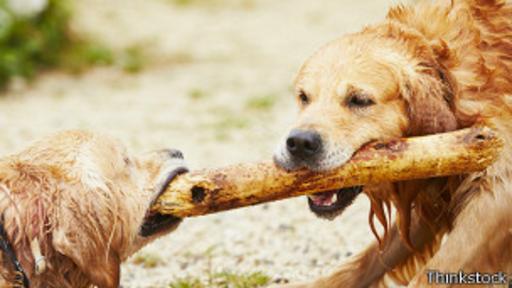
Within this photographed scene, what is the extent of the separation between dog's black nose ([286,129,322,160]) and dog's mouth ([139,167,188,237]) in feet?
2.88

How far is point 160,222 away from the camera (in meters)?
5.29

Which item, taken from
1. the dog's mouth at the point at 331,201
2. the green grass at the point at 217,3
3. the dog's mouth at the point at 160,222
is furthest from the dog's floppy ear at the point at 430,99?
the green grass at the point at 217,3

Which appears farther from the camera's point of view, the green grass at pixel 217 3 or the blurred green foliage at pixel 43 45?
the green grass at pixel 217 3

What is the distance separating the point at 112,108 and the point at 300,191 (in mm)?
8892

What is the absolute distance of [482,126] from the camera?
4.68m

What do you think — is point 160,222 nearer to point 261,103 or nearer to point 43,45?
point 261,103

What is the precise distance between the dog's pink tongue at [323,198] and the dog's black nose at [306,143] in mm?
370

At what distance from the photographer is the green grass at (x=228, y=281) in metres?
6.21

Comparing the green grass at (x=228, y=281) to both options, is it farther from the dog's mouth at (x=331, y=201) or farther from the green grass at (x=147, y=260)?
the dog's mouth at (x=331, y=201)

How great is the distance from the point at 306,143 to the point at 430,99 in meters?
0.76

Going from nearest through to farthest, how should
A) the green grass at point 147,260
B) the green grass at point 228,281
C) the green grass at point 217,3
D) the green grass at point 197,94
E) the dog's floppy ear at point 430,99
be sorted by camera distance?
1. the dog's floppy ear at point 430,99
2. the green grass at point 228,281
3. the green grass at point 147,260
4. the green grass at point 197,94
5. the green grass at point 217,3

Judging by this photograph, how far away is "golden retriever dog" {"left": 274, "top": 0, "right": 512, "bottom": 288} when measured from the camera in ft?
15.4

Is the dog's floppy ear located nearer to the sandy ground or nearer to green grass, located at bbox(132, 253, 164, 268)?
the sandy ground

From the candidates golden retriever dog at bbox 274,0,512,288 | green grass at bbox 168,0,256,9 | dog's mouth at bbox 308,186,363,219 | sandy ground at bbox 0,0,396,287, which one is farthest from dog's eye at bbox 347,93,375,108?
green grass at bbox 168,0,256,9
